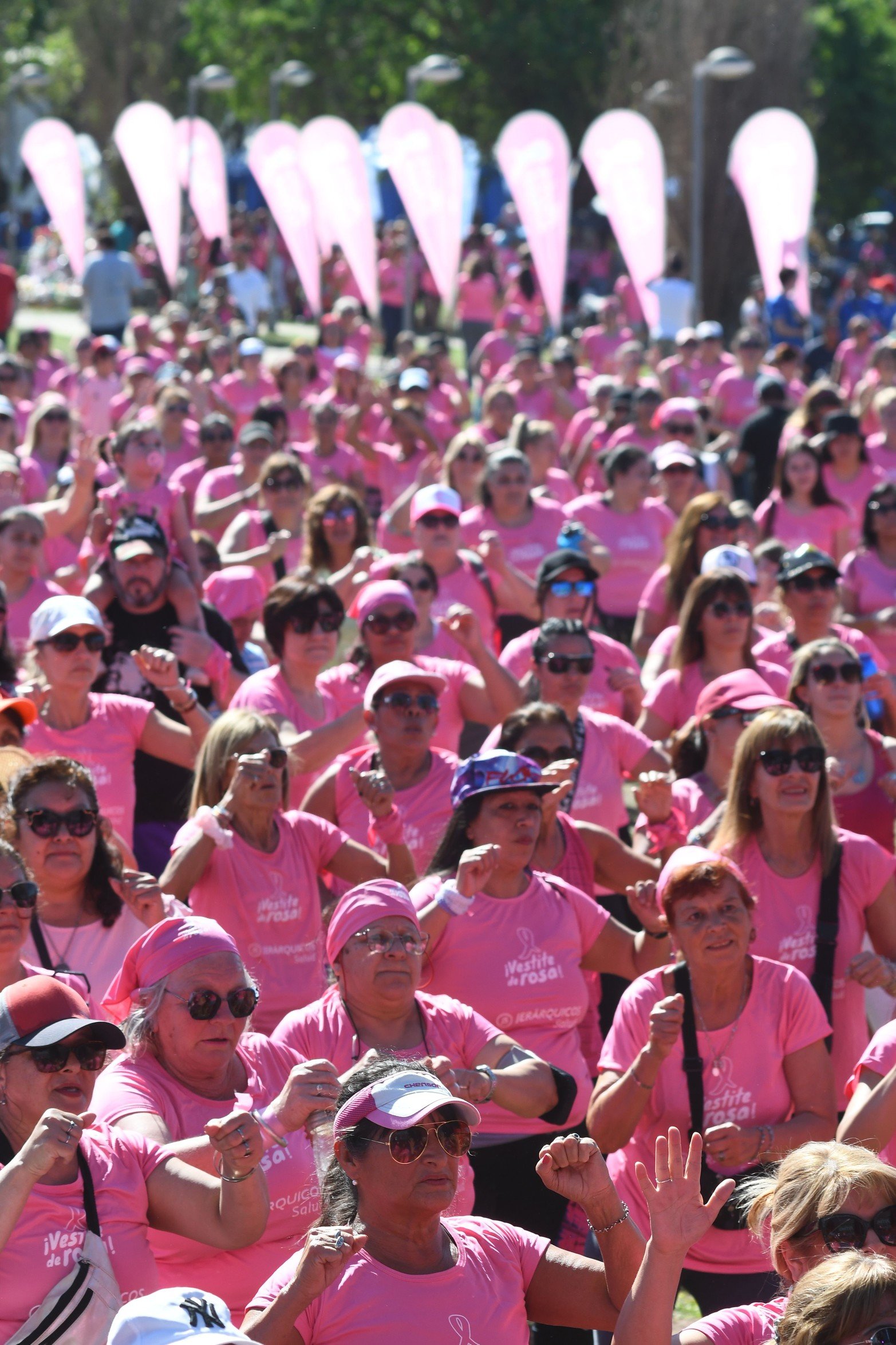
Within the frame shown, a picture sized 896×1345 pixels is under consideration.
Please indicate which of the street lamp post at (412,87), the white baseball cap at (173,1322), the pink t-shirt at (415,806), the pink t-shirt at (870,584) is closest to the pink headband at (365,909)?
the pink t-shirt at (415,806)

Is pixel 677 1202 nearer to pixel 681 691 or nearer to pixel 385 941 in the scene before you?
pixel 385 941

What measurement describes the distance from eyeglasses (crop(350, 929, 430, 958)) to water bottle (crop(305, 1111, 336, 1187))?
56 centimetres

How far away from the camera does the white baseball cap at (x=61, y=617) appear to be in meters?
6.18

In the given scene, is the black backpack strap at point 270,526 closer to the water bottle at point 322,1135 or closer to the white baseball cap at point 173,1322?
the water bottle at point 322,1135

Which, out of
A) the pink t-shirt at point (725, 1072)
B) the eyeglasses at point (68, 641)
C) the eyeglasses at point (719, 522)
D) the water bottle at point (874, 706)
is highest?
the eyeglasses at point (68, 641)

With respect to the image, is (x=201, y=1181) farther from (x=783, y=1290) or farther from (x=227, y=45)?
(x=227, y=45)

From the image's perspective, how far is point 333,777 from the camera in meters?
6.00

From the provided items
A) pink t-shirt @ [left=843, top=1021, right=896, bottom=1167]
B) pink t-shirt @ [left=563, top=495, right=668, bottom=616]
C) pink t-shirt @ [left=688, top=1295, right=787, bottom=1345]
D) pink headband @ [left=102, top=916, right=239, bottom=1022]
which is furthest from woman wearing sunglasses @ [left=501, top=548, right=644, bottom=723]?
pink t-shirt @ [left=688, top=1295, right=787, bottom=1345]

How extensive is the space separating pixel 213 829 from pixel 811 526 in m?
5.50

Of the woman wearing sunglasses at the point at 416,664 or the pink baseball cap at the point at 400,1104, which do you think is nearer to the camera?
the pink baseball cap at the point at 400,1104

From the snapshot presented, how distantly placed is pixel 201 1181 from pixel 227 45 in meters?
40.3

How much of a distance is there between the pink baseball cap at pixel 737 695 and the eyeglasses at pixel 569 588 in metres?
1.32

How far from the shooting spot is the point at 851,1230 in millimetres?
3145

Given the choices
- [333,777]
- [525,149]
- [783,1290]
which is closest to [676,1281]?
[783,1290]
